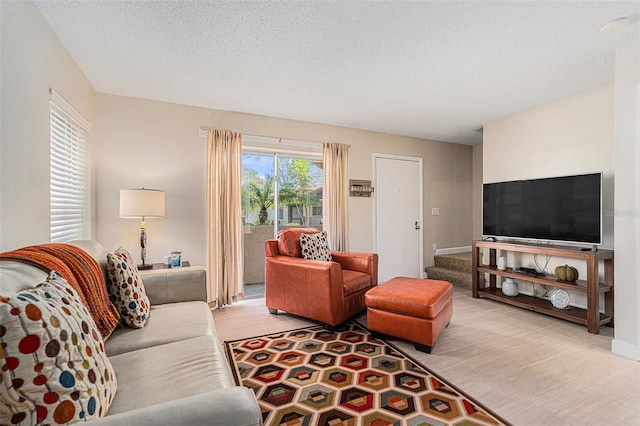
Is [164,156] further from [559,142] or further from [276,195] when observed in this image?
[559,142]

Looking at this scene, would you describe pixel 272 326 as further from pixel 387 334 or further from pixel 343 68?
pixel 343 68

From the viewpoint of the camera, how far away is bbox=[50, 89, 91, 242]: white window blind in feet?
7.28

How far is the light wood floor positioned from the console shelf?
0.11m

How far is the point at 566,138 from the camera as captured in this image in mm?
3379

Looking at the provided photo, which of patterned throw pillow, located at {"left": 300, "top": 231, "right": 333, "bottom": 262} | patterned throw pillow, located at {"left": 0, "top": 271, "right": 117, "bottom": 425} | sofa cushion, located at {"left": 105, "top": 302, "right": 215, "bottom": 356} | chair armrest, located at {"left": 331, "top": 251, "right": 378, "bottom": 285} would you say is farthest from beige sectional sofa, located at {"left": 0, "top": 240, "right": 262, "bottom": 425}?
chair armrest, located at {"left": 331, "top": 251, "right": 378, "bottom": 285}

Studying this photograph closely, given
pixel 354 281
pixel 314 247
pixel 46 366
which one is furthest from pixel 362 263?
pixel 46 366

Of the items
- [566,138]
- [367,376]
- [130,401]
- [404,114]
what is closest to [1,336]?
[130,401]

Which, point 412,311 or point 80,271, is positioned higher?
point 80,271

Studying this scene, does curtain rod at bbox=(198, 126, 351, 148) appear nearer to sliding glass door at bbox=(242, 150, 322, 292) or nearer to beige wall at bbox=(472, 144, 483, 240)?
sliding glass door at bbox=(242, 150, 322, 292)

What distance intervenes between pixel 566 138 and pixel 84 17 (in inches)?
179

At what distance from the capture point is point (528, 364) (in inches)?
87.0

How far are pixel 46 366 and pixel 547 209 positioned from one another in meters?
4.13

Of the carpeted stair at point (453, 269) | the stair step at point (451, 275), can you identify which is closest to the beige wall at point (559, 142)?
the carpeted stair at point (453, 269)

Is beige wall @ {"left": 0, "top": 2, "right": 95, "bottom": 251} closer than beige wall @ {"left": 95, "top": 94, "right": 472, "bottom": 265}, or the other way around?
beige wall @ {"left": 0, "top": 2, "right": 95, "bottom": 251}
